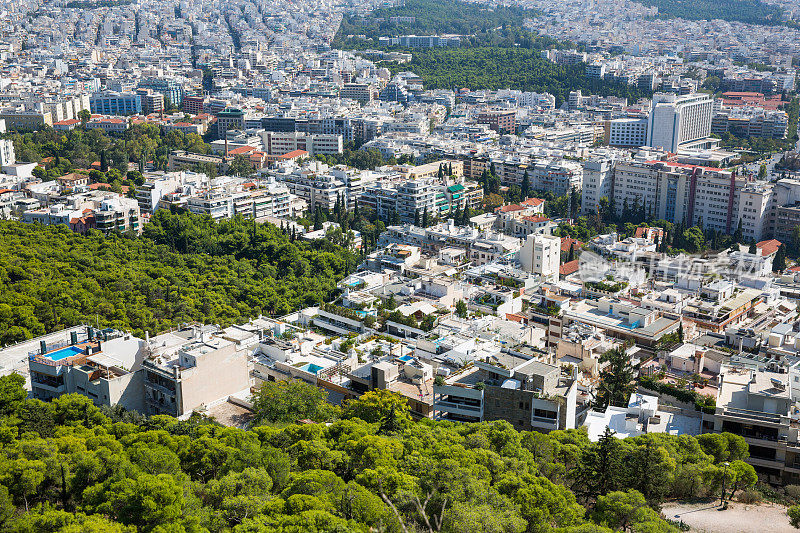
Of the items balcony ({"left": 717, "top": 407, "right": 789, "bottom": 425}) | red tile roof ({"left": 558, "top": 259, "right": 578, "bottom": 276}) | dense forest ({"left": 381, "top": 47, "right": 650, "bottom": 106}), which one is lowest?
red tile roof ({"left": 558, "top": 259, "right": 578, "bottom": 276})

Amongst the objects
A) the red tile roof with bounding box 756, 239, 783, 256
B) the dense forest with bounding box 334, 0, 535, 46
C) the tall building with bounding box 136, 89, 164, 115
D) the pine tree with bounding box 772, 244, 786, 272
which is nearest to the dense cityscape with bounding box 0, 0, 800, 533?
the pine tree with bounding box 772, 244, 786, 272

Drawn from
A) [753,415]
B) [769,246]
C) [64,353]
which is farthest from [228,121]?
[753,415]

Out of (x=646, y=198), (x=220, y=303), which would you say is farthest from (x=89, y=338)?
(x=646, y=198)

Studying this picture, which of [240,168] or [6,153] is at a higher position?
[6,153]

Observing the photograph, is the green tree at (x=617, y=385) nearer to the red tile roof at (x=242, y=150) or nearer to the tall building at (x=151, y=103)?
the red tile roof at (x=242, y=150)

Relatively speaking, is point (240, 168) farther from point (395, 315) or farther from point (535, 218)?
point (395, 315)

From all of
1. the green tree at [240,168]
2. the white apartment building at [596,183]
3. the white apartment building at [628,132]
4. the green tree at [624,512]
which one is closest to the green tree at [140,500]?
the green tree at [624,512]

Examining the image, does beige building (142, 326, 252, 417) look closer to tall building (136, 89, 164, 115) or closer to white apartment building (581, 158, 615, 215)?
white apartment building (581, 158, 615, 215)
